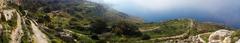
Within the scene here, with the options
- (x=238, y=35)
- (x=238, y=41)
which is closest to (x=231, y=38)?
(x=238, y=35)

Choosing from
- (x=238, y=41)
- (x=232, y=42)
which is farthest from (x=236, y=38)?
(x=238, y=41)

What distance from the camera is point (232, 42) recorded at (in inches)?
6954

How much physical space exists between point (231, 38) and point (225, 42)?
23.9ft

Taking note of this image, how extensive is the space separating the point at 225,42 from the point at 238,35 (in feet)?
35.9

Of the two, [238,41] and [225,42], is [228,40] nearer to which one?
[225,42]

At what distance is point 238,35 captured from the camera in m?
182

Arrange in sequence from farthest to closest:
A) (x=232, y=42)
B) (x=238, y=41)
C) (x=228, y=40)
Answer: (x=228, y=40)
(x=232, y=42)
(x=238, y=41)

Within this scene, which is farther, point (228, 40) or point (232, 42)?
point (228, 40)

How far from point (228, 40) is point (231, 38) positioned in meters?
5.80

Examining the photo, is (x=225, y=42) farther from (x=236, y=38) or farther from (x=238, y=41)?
(x=238, y=41)

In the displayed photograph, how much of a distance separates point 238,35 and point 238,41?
18.0 meters

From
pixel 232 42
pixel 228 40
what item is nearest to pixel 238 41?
pixel 232 42

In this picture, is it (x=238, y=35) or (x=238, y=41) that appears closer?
(x=238, y=41)

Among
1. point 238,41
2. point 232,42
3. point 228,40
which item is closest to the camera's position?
point 238,41
